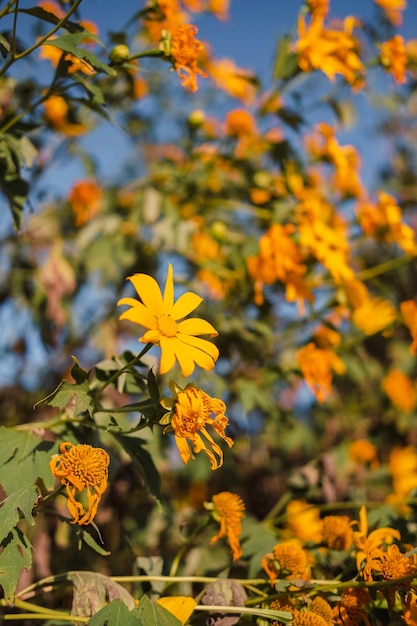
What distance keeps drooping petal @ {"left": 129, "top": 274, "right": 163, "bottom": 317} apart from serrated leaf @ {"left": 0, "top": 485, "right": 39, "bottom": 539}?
0.92 ft

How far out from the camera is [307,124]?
1887 mm

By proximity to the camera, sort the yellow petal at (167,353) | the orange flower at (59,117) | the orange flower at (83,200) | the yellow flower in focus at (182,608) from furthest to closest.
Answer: the orange flower at (83,200)
the orange flower at (59,117)
the yellow flower in focus at (182,608)
the yellow petal at (167,353)

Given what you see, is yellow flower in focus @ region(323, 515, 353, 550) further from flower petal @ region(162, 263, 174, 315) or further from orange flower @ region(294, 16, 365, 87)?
orange flower @ region(294, 16, 365, 87)

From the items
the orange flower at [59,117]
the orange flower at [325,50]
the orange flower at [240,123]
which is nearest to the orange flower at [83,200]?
the orange flower at [59,117]

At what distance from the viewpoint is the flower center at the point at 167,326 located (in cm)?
78

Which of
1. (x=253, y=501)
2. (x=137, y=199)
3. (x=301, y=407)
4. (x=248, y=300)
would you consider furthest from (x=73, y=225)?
(x=301, y=407)

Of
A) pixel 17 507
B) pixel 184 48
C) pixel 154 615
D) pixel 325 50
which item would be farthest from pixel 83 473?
pixel 325 50

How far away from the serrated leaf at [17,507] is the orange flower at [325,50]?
129cm

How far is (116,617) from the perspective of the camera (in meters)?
0.76

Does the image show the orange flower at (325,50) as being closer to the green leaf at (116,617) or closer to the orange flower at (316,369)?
the orange flower at (316,369)

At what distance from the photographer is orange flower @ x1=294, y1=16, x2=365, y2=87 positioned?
162cm

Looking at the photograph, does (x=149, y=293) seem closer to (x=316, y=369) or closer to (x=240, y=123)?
(x=316, y=369)

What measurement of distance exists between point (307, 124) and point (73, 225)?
0.99 m

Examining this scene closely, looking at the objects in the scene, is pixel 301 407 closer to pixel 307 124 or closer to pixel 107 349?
pixel 107 349
